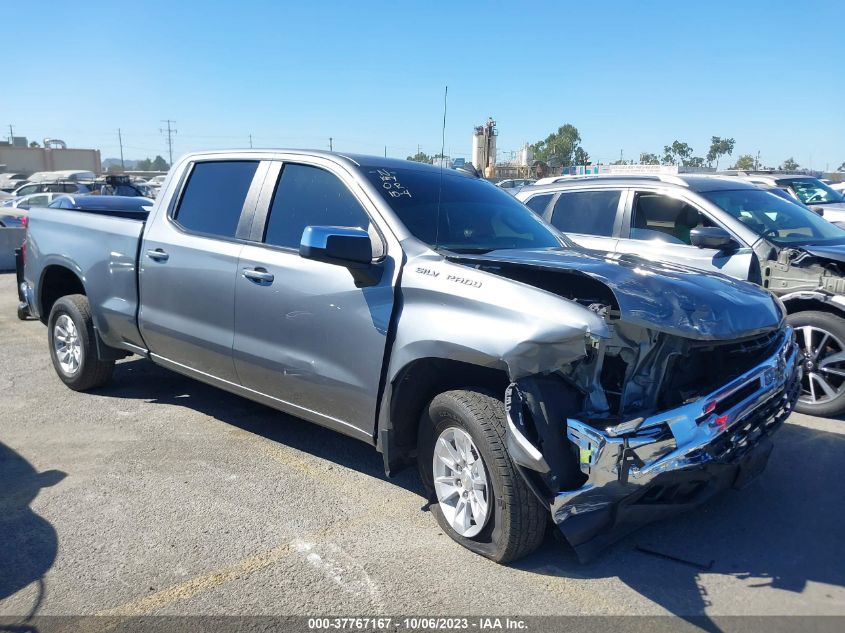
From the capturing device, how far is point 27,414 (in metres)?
5.77

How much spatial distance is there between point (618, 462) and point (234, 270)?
2.74 meters

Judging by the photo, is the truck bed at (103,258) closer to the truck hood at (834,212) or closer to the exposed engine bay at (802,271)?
the exposed engine bay at (802,271)

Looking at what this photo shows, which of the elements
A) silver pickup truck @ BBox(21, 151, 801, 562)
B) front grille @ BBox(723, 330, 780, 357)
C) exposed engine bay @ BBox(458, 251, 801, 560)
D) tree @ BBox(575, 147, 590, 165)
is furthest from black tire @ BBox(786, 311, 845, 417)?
tree @ BBox(575, 147, 590, 165)

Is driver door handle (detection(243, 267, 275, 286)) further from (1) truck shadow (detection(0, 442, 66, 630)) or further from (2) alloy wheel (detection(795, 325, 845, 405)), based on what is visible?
(2) alloy wheel (detection(795, 325, 845, 405))

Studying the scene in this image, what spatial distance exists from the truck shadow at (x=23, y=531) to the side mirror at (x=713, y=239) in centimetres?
506

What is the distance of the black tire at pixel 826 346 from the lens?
5512 mm

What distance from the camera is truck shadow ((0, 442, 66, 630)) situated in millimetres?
3424

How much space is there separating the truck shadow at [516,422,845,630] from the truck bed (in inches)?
143

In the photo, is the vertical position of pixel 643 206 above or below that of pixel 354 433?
above

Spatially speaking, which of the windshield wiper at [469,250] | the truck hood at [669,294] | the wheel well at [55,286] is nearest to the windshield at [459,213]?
the windshield wiper at [469,250]

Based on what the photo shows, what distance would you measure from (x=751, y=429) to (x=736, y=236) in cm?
326

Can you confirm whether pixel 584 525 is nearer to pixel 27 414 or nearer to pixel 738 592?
pixel 738 592

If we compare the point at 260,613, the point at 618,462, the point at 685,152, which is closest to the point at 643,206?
Answer: the point at 618,462

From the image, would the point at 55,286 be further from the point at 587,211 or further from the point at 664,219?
the point at 664,219
